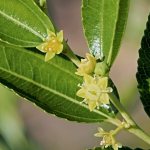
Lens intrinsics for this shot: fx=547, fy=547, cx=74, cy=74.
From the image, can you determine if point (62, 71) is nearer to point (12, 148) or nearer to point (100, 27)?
point (100, 27)

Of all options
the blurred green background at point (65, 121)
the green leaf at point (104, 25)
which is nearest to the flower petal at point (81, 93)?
the green leaf at point (104, 25)

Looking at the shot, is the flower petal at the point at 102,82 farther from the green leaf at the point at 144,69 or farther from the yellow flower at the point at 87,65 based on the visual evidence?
the green leaf at the point at 144,69

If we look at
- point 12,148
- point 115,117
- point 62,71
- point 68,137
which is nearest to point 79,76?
point 62,71

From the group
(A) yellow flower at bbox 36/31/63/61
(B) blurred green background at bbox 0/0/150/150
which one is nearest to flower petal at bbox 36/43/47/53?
(A) yellow flower at bbox 36/31/63/61

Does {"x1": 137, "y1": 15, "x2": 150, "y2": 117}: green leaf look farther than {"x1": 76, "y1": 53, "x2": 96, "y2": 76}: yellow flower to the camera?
Yes

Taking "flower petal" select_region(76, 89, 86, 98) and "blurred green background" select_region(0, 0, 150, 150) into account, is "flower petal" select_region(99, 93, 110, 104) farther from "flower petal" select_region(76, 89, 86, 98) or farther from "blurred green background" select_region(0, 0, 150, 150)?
"blurred green background" select_region(0, 0, 150, 150)
